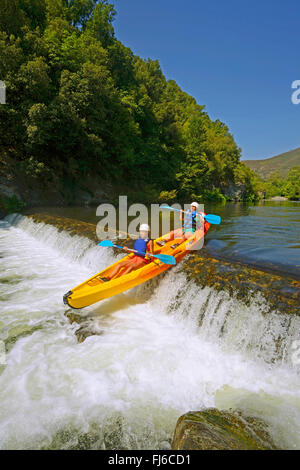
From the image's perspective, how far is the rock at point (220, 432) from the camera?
2061mm

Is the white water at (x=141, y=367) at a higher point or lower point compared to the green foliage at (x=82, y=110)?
lower

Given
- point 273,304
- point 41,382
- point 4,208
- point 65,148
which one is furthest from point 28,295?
point 65,148

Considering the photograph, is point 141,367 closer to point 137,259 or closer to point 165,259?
point 165,259

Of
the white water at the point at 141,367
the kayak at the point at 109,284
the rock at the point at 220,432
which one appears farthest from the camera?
the kayak at the point at 109,284

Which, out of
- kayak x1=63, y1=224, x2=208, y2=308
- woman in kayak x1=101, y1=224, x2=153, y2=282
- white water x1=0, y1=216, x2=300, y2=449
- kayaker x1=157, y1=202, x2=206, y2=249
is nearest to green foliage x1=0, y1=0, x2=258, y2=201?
kayaker x1=157, y1=202, x2=206, y2=249

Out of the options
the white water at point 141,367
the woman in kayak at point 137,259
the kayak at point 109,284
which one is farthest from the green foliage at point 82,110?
the white water at point 141,367

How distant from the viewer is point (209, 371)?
360cm

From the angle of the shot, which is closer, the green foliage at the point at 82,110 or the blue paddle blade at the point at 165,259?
the blue paddle blade at the point at 165,259

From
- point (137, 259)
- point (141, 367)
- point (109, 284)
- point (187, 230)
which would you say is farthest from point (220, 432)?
point (187, 230)

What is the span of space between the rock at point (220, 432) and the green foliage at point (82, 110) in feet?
54.1

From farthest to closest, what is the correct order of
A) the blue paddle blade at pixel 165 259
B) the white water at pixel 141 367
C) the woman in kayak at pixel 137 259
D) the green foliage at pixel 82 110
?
the green foliage at pixel 82 110, the woman in kayak at pixel 137 259, the blue paddle blade at pixel 165 259, the white water at pixel 141 367

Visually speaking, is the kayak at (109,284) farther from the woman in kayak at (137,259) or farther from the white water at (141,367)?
the white water at (141,367)

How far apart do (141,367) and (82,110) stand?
17767 millimetres

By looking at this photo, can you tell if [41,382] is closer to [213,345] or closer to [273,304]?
[213,345]
